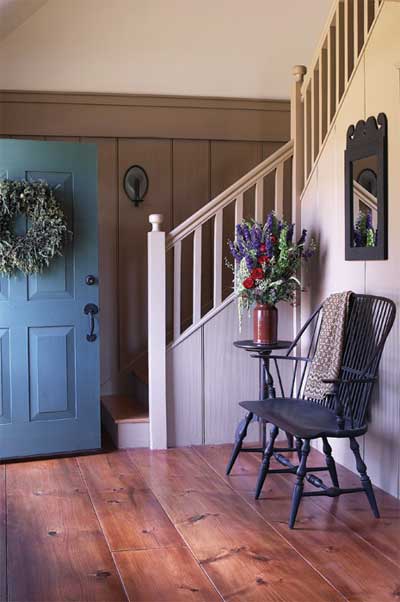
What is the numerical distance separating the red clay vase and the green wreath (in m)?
1.31

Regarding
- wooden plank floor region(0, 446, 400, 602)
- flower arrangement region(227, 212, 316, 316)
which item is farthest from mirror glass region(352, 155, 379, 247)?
wooden plank floor region(0, 446, 400, 602)

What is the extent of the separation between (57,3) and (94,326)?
8.15 ft

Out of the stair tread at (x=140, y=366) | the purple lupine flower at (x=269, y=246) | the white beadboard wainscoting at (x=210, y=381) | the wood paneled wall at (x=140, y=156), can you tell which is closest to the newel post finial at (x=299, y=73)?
the wood paneled wall at (x=140, y=156)

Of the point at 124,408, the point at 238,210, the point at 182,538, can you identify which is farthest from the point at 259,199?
the point at 182,538

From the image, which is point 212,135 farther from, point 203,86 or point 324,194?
point 324,194

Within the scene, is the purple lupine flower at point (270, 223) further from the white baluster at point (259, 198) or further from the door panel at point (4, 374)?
the door panel at point (4, 374)

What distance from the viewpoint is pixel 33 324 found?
461 cm

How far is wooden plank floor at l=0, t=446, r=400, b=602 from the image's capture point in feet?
9.25

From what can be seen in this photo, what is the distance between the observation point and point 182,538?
10.8 ft

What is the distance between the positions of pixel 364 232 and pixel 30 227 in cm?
200

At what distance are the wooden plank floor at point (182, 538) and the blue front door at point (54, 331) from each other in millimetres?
295

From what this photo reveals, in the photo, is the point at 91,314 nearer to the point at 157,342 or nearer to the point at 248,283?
the point at 157,342

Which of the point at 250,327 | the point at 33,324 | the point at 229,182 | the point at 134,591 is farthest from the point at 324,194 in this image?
the point at 134,591

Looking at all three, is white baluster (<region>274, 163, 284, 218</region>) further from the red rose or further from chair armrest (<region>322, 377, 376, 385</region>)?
chair armrest (<region>322, 377, 376, 385</region>)
